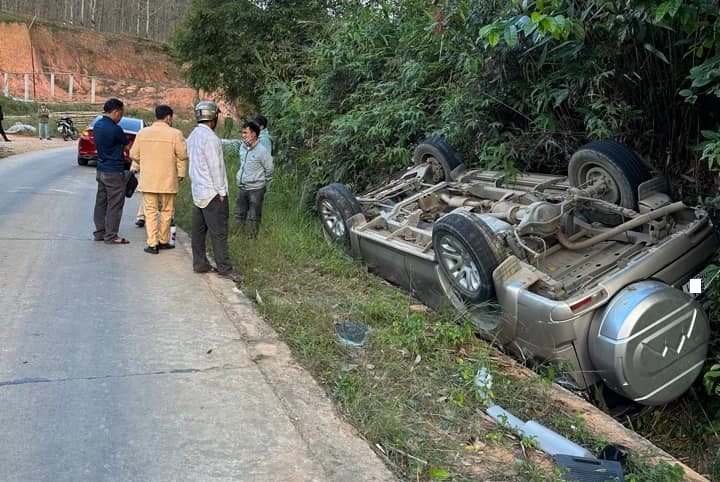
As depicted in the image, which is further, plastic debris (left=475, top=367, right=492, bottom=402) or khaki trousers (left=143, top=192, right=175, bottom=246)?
khaki trousers (left=143, top=192, right=175, bottom=246)

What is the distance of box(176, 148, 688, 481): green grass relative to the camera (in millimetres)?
3312

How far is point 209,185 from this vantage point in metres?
6.24

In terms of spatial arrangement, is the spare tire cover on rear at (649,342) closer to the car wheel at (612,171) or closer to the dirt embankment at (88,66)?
the car wheel at (612,171)

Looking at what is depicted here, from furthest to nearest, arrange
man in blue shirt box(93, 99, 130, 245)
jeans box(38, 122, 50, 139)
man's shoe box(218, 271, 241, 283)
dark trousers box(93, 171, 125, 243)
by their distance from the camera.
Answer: jeans box(38, 122, 50, 139), dark trousers box(93, 171, 125, 243), man in blue shirt box(93, 99, 130, 245), man's shoe box(218, 271, 241, 283)

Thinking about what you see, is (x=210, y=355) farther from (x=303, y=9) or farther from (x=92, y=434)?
(x=303, y=9)

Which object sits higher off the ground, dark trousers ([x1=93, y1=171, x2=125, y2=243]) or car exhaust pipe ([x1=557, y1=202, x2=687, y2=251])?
car exhaust pipe ([x1=557, y1=202, x2=687, y2=251])

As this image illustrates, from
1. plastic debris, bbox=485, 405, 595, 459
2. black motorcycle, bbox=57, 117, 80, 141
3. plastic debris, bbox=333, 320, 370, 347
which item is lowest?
black motorcycle, bbox=57, 117, 80, 141

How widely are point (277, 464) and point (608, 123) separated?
180 inches

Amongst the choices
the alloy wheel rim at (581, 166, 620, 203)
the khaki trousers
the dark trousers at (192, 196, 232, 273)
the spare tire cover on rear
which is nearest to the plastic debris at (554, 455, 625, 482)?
the spare tire cover on rear

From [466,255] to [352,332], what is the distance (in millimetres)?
1058

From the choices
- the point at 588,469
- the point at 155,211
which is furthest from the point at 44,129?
the point at 588,469

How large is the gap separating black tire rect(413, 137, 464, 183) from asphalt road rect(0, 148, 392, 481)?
279 centimetres

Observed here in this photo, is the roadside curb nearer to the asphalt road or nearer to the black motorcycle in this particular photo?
the asphalt road

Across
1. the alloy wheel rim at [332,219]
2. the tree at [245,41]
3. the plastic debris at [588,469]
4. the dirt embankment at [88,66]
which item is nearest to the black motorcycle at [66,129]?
the tree at [245,41]
